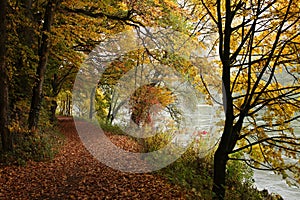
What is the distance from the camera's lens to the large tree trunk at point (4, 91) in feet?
18.8

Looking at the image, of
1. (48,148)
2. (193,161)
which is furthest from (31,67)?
(193,161)

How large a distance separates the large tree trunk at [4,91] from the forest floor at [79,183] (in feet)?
2.47

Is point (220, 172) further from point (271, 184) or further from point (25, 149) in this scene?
point (271, 184)

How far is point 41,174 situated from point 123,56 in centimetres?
623

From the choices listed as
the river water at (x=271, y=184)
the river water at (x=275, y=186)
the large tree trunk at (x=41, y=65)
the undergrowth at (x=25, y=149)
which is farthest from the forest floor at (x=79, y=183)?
the river water at (x=275, y=186)

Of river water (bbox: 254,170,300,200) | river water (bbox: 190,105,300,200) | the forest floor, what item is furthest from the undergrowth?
river water (bbox: 254,170,300,200)

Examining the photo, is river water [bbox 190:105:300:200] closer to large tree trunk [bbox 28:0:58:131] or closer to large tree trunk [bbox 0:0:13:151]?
large tree trunk [bbox 28:0:58:131]

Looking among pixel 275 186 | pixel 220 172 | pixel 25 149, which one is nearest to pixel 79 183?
pixel 220 172

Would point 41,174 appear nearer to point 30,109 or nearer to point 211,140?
point 30,109

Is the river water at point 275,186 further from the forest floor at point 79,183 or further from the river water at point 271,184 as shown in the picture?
the forest floor at point 79,183

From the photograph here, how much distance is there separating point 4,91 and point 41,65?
143 centimetres

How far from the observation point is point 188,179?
A: 210 inches

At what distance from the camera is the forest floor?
14.4 ft

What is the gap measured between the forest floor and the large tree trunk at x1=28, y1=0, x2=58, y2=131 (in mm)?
1490
